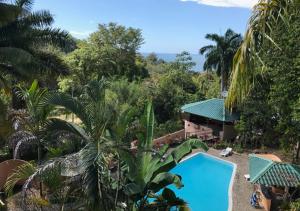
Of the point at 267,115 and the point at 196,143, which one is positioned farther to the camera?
the point at 267,115

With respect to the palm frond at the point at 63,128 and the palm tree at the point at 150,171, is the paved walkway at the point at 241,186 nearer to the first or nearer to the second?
the palm tree at the point at 150,171

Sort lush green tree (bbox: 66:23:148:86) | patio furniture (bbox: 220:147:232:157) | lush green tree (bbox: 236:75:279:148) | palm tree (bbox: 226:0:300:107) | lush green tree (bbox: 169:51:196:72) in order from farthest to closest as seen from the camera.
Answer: lush green tree (bbox: 169:51:196:72) < lush green tree (bbox: 66:23:148:86) < patio furniture (bbox: 220:147:232:157) < lush green tree (bbox: 236:75:279:148) < palm tree (bbox: 226:0:300:107)

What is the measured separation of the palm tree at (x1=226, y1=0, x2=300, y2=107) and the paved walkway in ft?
29.1

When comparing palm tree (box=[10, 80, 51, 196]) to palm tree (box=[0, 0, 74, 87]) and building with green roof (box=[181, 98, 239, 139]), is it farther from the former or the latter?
building with green roof (box=[181, 98, 239, 139])

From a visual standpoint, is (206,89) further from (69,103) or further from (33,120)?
(69,103)

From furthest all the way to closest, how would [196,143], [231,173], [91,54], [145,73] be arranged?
[145,73] → [91,54] → [231,173] → [196,143]

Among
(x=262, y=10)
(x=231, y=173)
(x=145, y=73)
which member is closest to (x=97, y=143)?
(x=262, y=10)

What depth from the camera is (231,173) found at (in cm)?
1856

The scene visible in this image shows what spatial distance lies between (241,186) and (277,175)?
3620 millimetres

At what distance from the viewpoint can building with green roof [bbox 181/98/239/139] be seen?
23094 mm

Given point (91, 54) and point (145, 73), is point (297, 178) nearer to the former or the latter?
point (91, 54)

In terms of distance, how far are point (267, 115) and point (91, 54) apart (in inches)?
675

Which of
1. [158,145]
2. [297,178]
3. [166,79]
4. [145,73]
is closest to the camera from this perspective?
[297,178]

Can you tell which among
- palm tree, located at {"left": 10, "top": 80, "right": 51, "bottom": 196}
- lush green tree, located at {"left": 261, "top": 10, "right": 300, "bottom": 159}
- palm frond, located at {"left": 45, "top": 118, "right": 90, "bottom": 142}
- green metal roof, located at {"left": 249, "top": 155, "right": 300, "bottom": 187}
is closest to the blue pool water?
green metal roof, located at {"left": 249, "top": 155, "right": 300, "bottom": 187}
